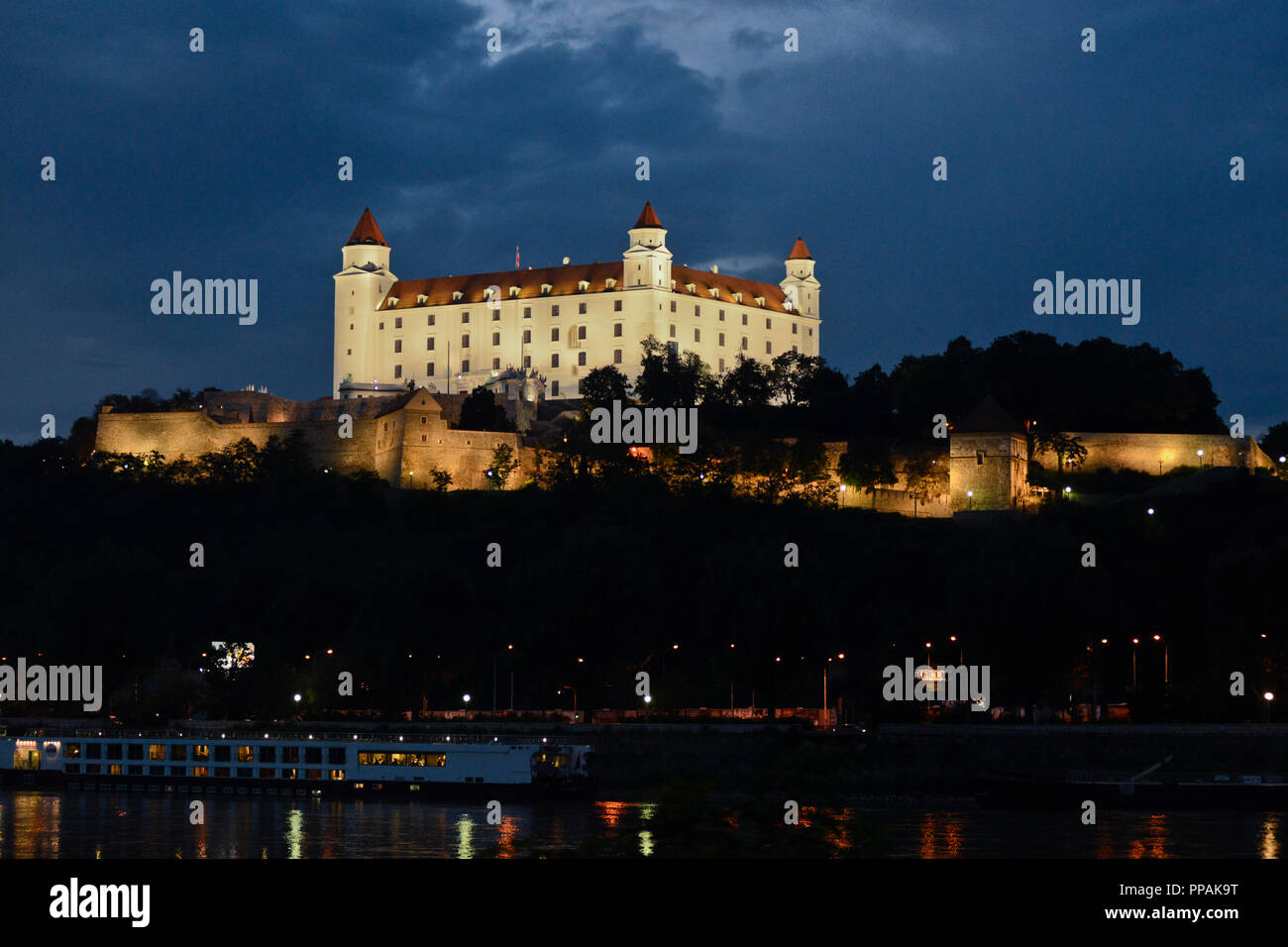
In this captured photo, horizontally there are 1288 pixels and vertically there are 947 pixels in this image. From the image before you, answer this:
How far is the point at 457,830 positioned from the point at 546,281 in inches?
2980

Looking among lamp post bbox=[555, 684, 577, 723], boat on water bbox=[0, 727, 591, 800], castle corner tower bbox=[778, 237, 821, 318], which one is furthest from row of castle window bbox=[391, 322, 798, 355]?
boat on water bbox=[0, 727, 591, 800]

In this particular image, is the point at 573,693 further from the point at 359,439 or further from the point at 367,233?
the point at 367,233

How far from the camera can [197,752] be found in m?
50.7

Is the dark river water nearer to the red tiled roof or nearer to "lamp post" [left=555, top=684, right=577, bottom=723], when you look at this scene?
"lamp post" [left=555, top=684, right=577, bottom=723]

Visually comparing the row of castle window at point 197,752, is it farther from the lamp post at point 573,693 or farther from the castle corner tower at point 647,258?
the castle corner tower at point 647,258

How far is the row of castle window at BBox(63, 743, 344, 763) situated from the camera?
49.4 m

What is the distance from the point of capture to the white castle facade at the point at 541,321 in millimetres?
107750

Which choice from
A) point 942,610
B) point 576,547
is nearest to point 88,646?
point 576,547

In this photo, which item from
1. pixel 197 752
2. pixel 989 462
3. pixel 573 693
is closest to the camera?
pixel 197 752

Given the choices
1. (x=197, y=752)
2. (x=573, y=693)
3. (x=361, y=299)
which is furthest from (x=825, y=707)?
(x=361, y=299)

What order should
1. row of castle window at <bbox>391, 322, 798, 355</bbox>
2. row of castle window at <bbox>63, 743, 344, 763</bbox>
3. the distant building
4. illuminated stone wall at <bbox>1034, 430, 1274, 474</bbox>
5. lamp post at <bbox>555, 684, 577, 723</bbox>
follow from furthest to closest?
row of castle window at <bbox>391, 322, 798, 355</bbox> < illuminated stone wall at <bbox>1034, 430, 1274, 474</bbox> < the distant building < lamp post at <bbox>555, 684, 577, 723</bbox> < row of castle window at <bbox>63, 743, 344, 763</bbox>

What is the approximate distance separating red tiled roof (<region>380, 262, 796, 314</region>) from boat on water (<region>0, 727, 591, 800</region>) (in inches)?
2353

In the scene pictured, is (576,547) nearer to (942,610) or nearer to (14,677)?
(942,610)

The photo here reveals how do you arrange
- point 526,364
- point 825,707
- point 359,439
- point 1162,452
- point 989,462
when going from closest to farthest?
point 825,707 → point 989,462 → point 1162,452 → point 359,439 → point 526,364
